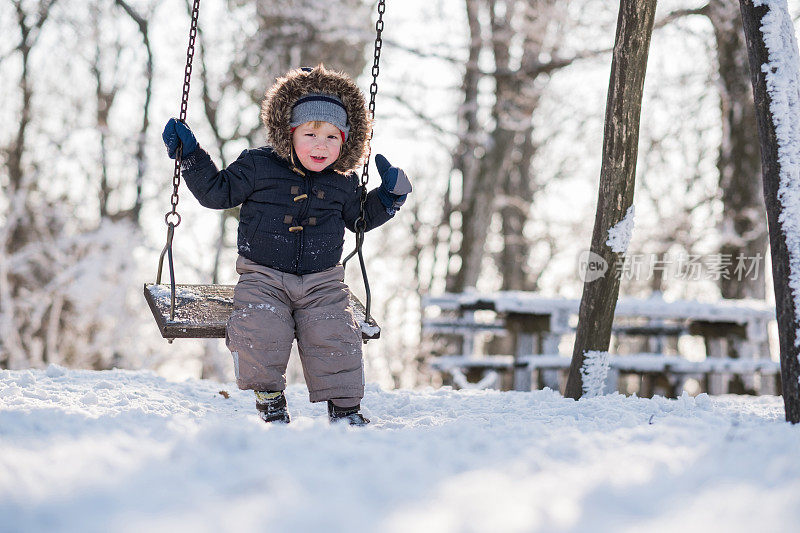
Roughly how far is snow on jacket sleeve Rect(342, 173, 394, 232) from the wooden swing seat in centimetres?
39

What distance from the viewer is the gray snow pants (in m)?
2.89

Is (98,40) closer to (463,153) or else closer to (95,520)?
(463,153)

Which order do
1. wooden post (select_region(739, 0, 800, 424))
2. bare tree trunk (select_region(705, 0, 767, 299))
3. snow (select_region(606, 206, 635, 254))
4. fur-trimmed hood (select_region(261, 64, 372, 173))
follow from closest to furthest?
1. wooden post (select_region(739, 0, 800, 424))
2. fur-trimmed hood (select_region(261, 64, 372, 173))
3. snow (select_region(606, 206, 635, 254))
4. bare tree trunk (select_region(705, 0, 767, 299))

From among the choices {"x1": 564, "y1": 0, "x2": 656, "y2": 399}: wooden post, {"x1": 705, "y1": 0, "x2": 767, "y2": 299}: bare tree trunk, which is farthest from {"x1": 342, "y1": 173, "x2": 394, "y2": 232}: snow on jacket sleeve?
{"x1": 705, "y1": 0, "x2": 767, "y2": 299}: bare tree trunk

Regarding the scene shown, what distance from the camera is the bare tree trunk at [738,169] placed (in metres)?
8.59

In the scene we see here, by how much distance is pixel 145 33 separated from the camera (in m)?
12.1

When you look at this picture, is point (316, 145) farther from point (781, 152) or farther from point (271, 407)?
point (781, 152)

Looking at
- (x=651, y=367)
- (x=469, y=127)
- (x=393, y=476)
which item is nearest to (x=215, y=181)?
(x=393, y=476)

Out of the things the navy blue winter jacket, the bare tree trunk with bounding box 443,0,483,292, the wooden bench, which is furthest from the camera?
the bare tree trunk with bounding box 443,0,483,292

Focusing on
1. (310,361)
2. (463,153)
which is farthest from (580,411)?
(463,153)

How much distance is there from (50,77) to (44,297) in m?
3.97

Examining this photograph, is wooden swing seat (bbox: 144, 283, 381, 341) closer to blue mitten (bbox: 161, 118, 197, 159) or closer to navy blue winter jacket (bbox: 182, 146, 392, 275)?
navy blue winter jacket (bbox: 182, 146, 392, 275)

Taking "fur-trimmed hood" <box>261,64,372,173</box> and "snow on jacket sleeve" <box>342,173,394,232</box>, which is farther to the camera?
"snow on jacket sleeve" <box>342,173,394,232</box>

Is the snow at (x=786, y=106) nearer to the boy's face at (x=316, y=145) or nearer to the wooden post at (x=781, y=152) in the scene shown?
the wooden post at (x=781, y=152)
